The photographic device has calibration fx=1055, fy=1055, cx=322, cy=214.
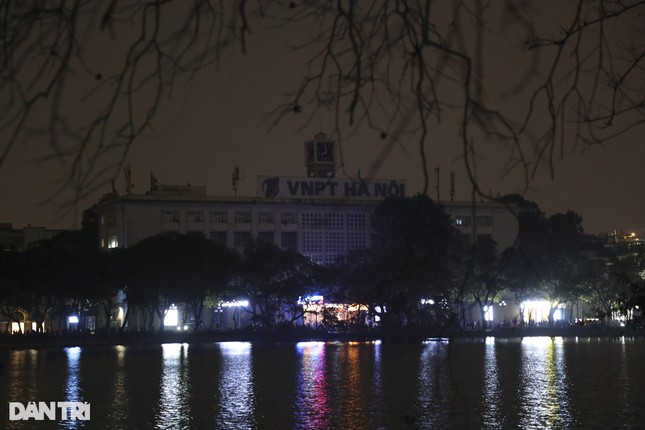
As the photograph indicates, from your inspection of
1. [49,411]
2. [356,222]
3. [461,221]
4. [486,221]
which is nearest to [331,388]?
[49,411]

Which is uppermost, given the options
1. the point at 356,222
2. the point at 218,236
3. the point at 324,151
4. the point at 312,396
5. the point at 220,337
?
the point at 356,222

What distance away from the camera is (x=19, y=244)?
137 meters

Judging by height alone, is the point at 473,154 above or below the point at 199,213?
below

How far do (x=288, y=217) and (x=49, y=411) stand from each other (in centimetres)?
6745

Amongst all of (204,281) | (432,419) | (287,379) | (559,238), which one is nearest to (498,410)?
(432,419)

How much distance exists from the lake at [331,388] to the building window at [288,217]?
3437 centimetres

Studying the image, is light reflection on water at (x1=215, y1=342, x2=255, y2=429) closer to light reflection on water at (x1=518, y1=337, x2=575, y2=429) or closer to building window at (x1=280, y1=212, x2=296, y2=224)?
light reflection on water at (x1=518, y1=337, x2=575, y2=429)

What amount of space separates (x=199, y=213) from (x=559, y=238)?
34.3 metres

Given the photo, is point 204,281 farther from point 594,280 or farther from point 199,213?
point 594,280

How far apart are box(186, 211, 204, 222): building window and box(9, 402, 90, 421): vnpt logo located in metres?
63.3

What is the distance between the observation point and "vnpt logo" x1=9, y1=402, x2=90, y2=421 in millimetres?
32625

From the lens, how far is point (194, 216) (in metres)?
100

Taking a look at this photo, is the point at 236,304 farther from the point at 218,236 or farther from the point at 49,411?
the point at 49,411

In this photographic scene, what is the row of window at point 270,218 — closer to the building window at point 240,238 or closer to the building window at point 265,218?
the building window at point 265,218
